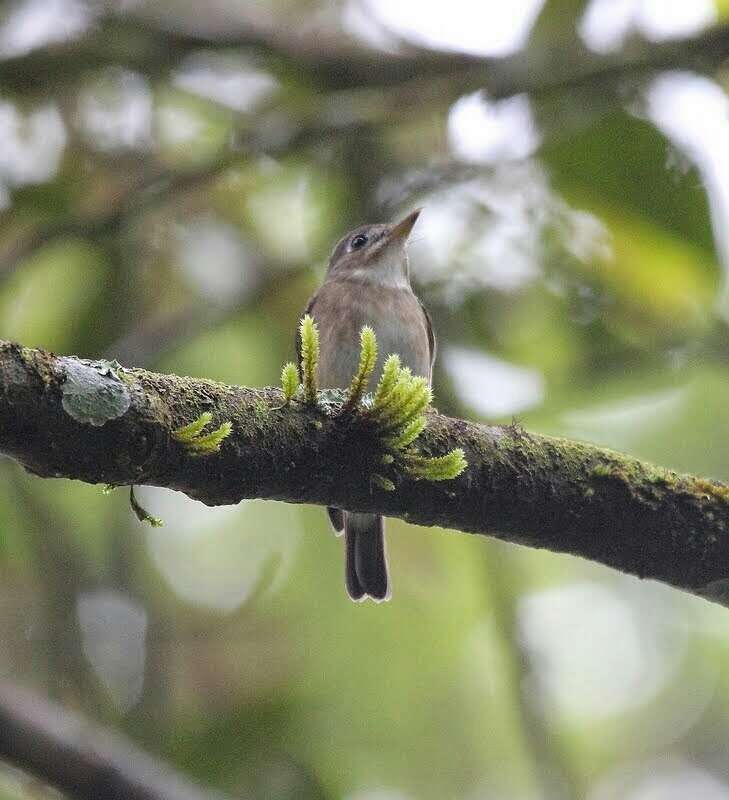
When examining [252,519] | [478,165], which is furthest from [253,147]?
[252,519]

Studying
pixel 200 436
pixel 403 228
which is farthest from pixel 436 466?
pixel 403 228

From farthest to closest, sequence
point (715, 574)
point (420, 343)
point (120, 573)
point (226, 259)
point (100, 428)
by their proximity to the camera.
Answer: point (226, 259) → point (420, 343) → point (120, 573) → point (715, 574) → point (100, 428)

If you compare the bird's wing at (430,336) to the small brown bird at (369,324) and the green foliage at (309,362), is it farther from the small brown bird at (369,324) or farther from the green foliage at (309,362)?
the green foliage at (309,362)

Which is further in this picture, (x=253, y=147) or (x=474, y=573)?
(x=474, y=573)

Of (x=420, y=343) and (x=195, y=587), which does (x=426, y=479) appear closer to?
(x=420, y=343)

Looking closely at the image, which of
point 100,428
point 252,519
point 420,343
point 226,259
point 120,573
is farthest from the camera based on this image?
point 252,519

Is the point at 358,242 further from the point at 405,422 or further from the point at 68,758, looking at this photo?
the point at 405,422
